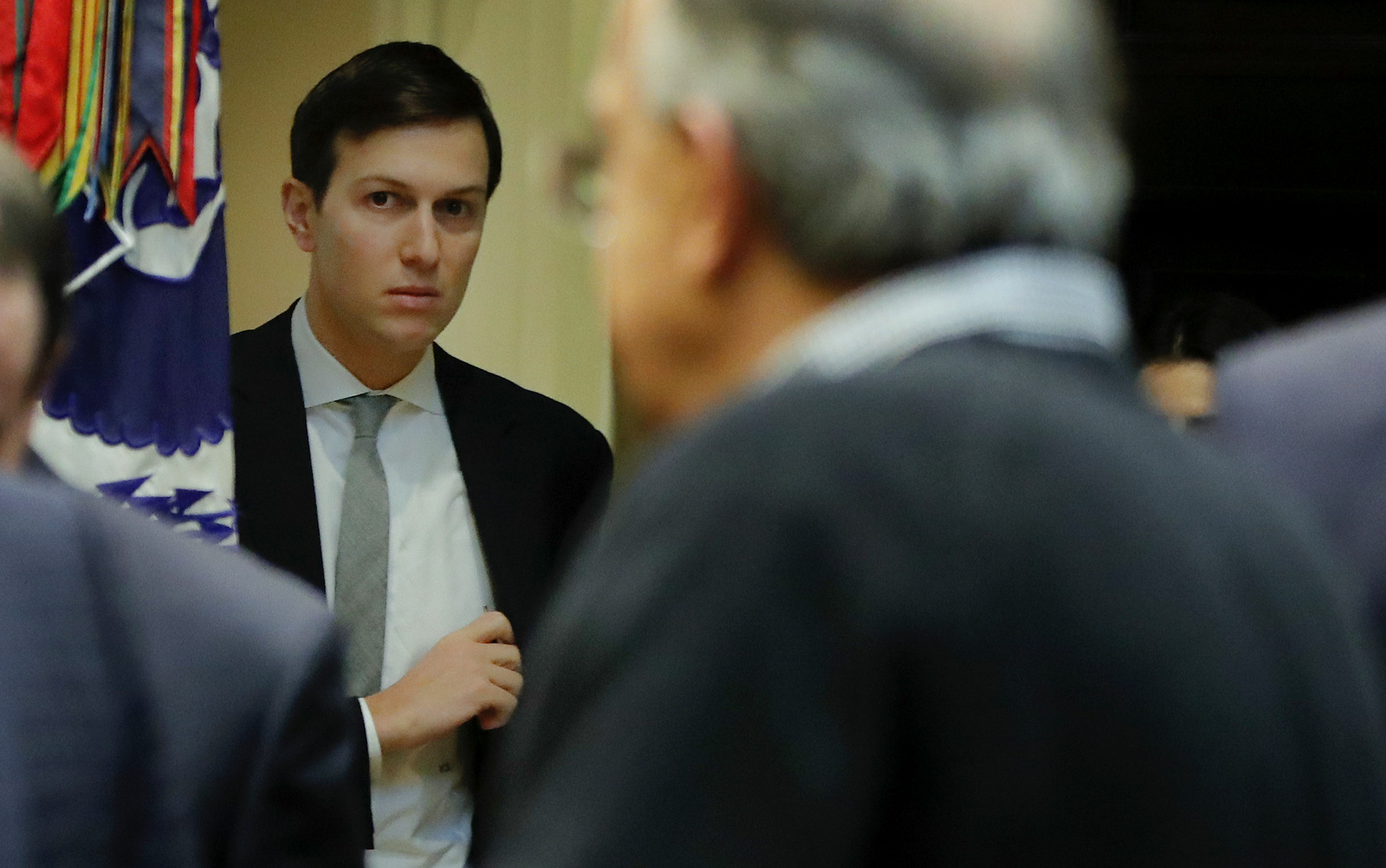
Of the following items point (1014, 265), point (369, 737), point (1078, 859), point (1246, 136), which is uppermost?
point (1246, 136)

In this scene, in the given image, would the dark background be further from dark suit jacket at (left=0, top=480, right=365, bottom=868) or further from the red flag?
dark suit jacket at (left=0, top=480, right=365, bottom=868)

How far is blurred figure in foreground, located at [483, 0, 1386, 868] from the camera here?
640 millimetres

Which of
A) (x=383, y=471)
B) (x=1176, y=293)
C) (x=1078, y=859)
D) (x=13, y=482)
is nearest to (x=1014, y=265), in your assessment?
(x=1078, y=859)

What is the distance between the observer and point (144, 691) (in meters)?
1.06

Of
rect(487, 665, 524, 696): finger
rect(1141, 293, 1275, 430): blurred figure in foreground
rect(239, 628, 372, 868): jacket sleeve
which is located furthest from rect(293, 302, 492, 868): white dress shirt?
rect(1141, 293, 1275, 430): blurred figure in foreground

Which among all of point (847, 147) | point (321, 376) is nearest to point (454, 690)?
point (321, 376)

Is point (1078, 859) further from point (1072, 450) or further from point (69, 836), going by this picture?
point (69, 836)

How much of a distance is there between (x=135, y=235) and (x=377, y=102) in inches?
21.9

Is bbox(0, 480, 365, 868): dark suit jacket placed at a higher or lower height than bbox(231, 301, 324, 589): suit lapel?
lower

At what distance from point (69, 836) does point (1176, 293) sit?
269 cm

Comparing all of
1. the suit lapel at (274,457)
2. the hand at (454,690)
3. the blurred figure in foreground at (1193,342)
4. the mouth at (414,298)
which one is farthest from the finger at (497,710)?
the blurred figure in foreground at (1193,342)

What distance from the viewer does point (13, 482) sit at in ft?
3.49

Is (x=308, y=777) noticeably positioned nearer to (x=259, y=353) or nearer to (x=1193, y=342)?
(x=259, y=353)

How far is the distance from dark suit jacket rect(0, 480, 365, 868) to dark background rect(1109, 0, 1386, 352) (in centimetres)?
241
